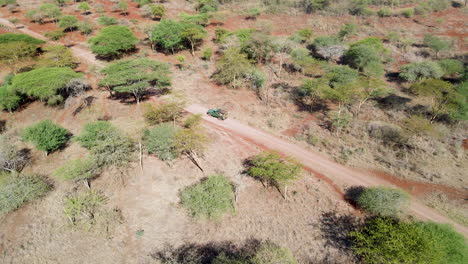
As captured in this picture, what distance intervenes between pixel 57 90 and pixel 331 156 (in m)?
44.5

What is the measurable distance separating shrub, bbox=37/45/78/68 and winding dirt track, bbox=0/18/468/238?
28.0 meters

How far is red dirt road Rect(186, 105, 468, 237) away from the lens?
2377 cm

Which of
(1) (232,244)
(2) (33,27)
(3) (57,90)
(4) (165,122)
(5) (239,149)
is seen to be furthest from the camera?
(2) (33,27)

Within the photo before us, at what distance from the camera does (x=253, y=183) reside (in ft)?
91.0

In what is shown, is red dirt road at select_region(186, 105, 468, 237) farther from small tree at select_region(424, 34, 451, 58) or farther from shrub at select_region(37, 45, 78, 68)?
small tree at select_region(424, 34, 451, 58)

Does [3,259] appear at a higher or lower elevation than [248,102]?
lower

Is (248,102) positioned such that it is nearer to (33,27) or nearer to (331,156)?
(331,156)

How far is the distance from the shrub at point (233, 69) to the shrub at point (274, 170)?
22.3 m

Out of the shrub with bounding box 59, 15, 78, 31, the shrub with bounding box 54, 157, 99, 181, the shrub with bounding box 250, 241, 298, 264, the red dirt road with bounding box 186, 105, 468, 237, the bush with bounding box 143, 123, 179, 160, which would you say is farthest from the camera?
the shrub with bounding box 59, 15, 78, 31

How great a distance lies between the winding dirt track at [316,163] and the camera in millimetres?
23830

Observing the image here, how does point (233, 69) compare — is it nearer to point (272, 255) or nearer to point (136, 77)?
point (136, 77)

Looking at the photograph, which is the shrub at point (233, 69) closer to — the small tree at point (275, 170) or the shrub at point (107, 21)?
the small tree at point (275, 170)

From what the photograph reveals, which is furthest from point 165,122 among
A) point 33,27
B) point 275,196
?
point 33,27

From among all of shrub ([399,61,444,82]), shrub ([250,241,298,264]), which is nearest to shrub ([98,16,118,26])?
shrub ([399,61,444,82])
